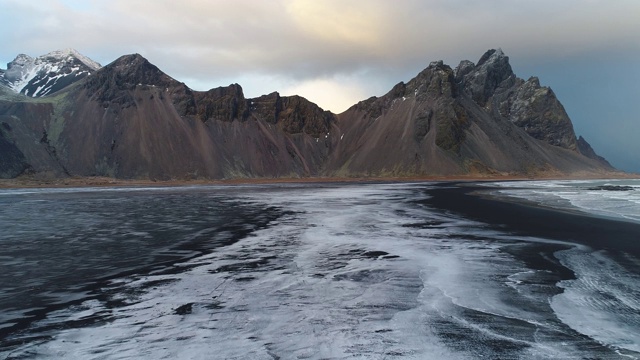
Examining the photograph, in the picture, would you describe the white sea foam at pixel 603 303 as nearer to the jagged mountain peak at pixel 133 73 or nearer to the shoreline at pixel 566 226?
the shoreline at pixel 566 226

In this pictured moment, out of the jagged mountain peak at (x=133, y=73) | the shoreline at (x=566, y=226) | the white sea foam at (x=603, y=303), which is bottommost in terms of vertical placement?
the shoreline at (x=566, y=226)

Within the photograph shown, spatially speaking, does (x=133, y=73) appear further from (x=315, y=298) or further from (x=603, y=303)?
(x=603, y=303)

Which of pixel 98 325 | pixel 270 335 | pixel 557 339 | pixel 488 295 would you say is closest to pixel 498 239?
pixel 488 295

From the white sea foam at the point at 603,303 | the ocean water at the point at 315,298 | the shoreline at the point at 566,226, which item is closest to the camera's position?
the ocean water at the point at 315,298

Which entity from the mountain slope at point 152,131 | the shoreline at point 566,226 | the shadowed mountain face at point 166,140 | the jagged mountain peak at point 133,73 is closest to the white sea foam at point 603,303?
the shoreline at point 566,226

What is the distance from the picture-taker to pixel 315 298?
11.9 meters

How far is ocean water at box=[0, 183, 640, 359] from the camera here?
27.4 ft

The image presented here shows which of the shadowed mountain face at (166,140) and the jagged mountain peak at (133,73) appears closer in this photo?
the shadowed mountain face at (166,140)

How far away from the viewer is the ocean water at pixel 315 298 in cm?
834

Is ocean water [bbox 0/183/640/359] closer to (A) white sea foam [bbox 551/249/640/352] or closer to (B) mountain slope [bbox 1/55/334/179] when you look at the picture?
(A) white sea foam [bbox 551/249/640/352]

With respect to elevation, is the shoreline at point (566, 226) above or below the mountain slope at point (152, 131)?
below

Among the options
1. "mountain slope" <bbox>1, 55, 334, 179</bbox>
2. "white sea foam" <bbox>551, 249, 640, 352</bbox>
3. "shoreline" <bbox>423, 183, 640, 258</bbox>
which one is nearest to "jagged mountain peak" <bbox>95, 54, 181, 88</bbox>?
"mountain slope" <bbox>1, 55, 334, 179</bbox>

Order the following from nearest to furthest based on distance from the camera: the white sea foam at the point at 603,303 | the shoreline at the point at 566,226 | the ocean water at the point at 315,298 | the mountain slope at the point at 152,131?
the ocean water at the point at 315,298 → the white sea foam at the point at 603,303 → the shoreline at the point at 566,226 → the mountain slope at the point at 152,131

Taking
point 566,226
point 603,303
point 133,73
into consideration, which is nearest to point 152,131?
point 133,73
